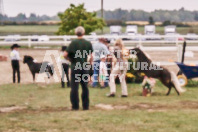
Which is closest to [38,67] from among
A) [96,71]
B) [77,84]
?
[96,71]

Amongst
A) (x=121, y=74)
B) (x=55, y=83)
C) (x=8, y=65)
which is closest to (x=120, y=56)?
(x=121, y=74)

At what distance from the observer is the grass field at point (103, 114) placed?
7961 millimetres

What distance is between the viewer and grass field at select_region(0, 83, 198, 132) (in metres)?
7.96

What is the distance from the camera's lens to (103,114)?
9414 mm

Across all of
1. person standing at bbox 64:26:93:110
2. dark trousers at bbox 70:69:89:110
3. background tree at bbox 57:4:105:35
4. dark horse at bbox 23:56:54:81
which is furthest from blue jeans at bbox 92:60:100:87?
background tree at bbox 57:4:105:35

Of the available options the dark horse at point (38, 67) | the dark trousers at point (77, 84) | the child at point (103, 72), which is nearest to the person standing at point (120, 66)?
the child at point (103, 72)

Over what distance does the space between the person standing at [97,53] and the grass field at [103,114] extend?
47.6 inches

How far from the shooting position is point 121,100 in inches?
491

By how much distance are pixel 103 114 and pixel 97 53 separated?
18.2 ft

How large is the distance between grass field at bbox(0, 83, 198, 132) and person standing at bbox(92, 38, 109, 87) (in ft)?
3.97

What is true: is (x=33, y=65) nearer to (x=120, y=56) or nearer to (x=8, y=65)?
(x=120, y=56)

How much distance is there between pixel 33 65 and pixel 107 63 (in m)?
3.18

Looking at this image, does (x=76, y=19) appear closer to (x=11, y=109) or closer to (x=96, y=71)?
(x=96, y=71)

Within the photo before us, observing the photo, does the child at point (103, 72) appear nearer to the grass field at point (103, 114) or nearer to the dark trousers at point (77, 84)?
the grass field at point (103, 114)
